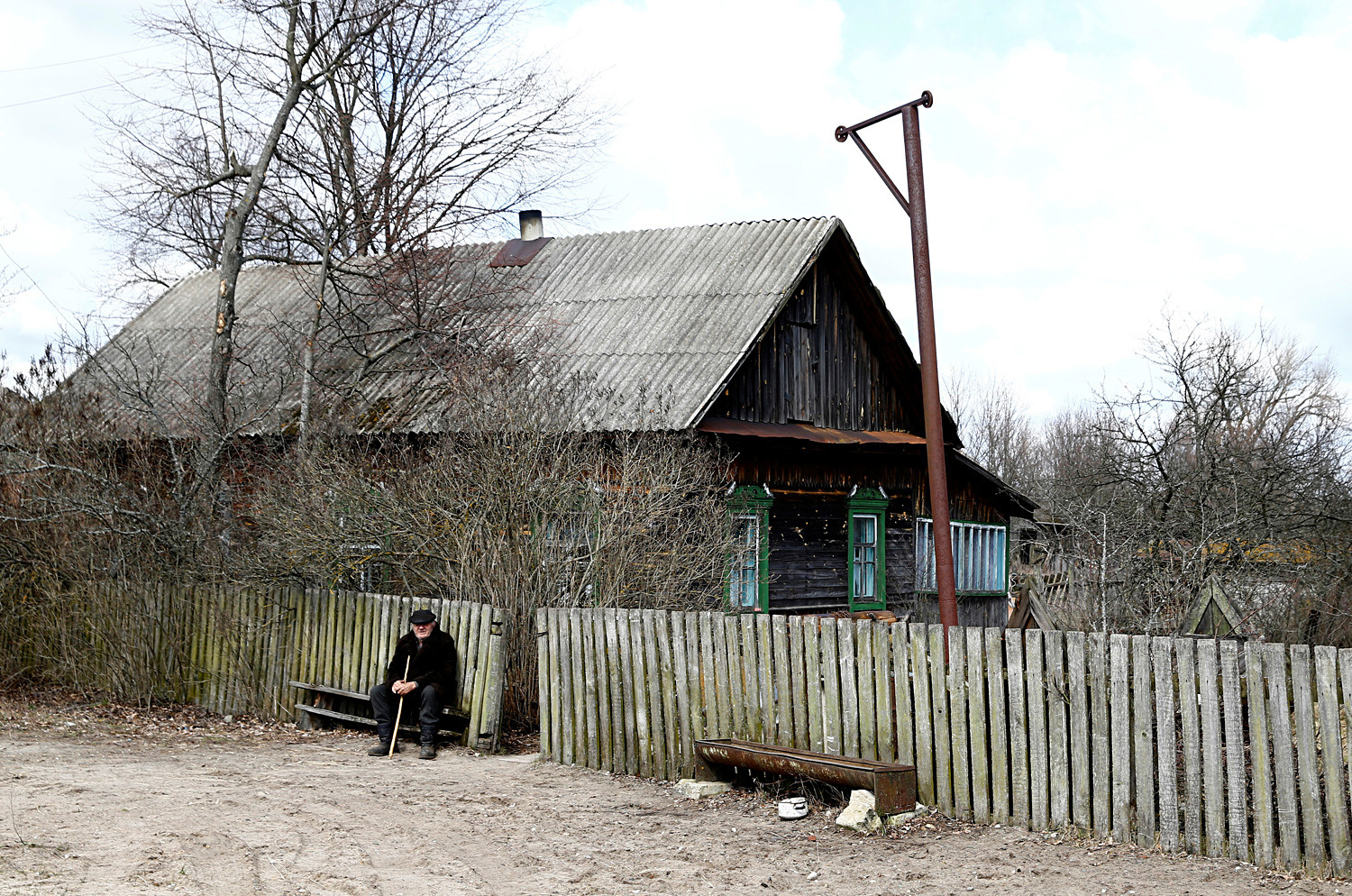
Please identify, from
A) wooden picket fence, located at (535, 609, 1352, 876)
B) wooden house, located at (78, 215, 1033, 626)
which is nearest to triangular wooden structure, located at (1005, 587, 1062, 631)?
wooden house, located at (78, 215, 1033, 626)

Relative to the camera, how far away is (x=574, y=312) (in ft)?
60.3

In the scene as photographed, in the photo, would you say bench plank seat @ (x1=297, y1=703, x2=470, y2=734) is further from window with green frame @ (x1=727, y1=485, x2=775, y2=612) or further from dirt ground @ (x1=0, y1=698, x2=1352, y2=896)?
window with green frame @ (x1=727, y1=485, x2=775, y2=612)

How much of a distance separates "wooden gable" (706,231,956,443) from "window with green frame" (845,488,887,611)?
1111mm

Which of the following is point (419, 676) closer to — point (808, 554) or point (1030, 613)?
point (808, 554)

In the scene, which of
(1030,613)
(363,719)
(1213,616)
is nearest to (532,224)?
(1030,613)

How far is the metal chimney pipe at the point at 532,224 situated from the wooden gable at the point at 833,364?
543 centimetres

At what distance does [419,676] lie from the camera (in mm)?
10555

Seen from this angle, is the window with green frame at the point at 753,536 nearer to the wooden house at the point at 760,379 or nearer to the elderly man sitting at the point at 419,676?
the wooden house at the point at 760,379

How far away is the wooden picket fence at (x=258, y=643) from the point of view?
10.8 metres

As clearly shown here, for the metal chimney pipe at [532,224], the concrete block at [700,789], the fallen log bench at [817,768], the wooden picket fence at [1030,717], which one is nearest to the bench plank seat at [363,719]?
the wooden picket fence at [1030,717]

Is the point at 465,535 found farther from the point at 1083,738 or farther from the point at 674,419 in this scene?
the point at 1083,738

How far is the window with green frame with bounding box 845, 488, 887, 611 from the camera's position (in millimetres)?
18328

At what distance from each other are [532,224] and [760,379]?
642 cm

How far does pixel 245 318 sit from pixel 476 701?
14.2 m
